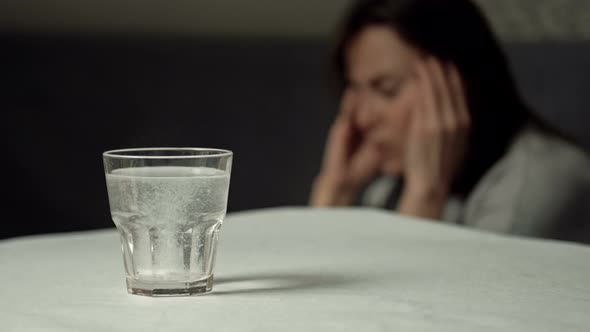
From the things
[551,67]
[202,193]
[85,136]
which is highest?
[202,193]

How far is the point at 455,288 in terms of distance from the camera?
19.4 inches

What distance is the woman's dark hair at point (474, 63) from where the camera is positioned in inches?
54.6

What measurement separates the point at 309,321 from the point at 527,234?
38.2 inches

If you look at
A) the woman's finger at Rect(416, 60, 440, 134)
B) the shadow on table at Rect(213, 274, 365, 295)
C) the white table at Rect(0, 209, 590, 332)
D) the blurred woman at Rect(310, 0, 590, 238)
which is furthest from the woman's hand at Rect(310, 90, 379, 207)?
the shadow on table at Rect(213, 274, 365, 295)

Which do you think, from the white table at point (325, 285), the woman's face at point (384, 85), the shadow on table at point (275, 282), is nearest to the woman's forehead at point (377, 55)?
the woman's face at point (384, 85)

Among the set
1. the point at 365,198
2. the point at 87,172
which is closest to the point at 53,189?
the point at 87,172

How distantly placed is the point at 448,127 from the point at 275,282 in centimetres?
99

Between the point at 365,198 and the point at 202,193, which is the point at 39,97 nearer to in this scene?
the point at 365,198

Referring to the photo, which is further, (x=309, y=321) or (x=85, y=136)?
(x=85, y=136)

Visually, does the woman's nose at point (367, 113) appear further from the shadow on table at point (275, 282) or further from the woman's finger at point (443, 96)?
the shadow on table at point (275, 282)

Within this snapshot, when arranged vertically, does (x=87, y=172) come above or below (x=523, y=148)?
below

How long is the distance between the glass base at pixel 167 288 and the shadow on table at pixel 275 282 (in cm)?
1

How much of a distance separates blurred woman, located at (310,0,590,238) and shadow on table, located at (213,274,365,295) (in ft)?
2.78

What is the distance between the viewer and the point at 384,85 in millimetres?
1517
